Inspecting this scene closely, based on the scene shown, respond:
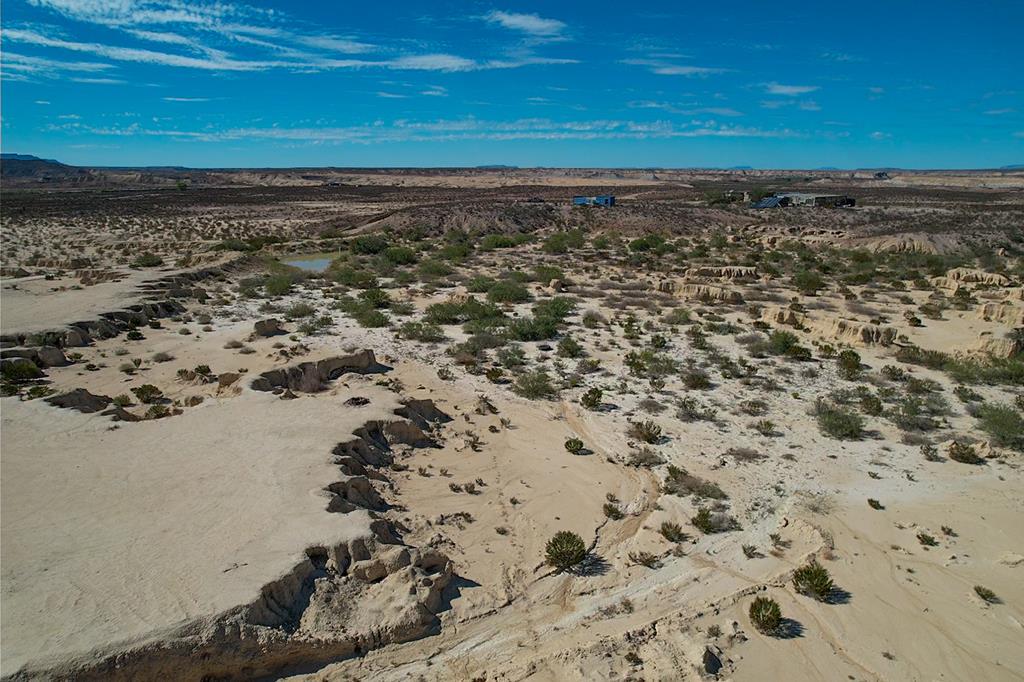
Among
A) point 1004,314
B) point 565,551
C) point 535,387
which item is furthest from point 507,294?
point 1004,314

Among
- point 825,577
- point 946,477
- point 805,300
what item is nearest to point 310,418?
point 825,577

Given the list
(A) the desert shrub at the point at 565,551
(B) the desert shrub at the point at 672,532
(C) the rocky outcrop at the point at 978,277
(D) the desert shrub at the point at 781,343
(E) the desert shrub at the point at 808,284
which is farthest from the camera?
(C) the rocky outcrop at the point at 978,277

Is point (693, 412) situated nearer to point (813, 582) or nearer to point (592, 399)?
point (592, 399)

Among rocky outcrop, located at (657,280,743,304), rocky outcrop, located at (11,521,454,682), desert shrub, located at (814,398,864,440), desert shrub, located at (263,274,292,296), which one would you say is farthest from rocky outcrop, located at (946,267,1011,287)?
desert shrub, located at (263,274,292,296)

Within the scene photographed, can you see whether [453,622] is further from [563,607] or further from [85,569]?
[85,569]

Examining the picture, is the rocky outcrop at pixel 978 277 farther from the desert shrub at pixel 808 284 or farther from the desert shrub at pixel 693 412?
the desert shrub at pixel 693 412

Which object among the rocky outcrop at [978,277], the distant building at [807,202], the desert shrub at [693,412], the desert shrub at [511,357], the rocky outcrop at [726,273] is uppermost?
the distant building at [807,202]

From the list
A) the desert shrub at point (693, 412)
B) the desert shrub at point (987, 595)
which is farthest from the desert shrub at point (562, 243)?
the desert shrub at point (987, 595)
